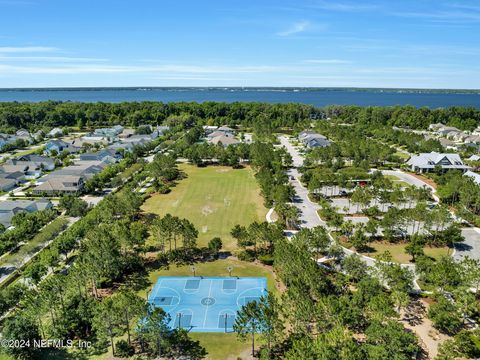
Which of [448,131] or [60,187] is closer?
[60,187]

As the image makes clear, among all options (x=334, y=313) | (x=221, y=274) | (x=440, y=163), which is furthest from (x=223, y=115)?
(x=334, y=313)

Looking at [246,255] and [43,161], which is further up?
[43,161]

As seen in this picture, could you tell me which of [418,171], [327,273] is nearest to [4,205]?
[327,273]

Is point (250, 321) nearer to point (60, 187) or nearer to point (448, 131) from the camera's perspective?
point (60, 187)

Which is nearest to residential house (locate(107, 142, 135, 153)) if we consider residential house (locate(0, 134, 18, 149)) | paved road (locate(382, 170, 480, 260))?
residential house (locate(0, 134, 18, 149))

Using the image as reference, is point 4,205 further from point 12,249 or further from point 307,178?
point 307,178

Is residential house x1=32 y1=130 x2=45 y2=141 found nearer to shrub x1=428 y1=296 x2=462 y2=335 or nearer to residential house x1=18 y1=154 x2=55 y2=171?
residential house x1=18 y1=154 x2=55 y2=171

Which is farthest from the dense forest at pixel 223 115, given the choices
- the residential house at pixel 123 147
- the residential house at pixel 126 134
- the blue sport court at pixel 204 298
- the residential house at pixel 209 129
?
the blue sport court at pixel 204 298
